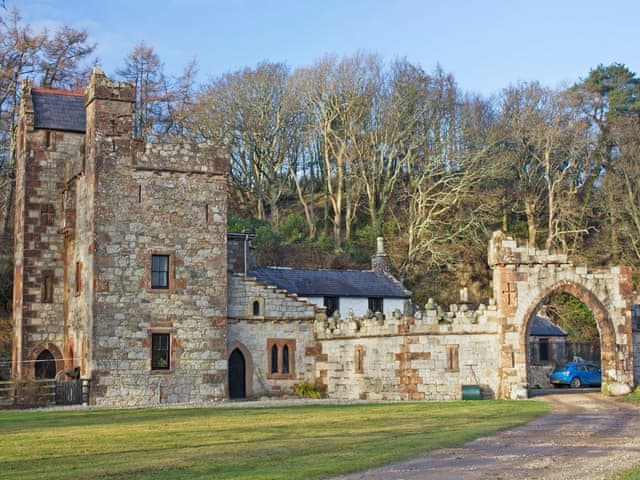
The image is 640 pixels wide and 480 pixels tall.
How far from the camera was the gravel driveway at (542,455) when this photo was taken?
14273 mm

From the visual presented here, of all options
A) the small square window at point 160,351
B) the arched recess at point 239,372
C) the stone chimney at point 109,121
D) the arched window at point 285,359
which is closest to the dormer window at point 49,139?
the stone chimney at point 109,121

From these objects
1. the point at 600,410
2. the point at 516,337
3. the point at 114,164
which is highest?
the point at 114,164

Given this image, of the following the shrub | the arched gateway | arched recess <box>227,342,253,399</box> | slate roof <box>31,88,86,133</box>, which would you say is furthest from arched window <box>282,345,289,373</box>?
slate roof <box>31,88,86,133</box>

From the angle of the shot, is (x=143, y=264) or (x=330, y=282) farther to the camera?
(x=330, y=282)

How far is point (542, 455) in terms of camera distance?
16344 mm

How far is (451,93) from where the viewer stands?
190ft

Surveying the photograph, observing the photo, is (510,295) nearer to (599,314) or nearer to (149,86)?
(599,314)

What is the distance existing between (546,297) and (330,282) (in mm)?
13678

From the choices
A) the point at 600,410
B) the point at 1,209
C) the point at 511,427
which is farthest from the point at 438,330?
the point at 1,209

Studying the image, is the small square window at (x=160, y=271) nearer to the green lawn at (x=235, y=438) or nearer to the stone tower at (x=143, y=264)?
the stone tower at (x=143, y=264)

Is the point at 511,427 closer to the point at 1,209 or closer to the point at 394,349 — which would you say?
the point at 394,349

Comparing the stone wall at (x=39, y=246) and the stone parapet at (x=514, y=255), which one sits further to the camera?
the stone wall at (x=39, y=246)

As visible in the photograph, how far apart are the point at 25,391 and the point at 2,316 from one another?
13684 mm

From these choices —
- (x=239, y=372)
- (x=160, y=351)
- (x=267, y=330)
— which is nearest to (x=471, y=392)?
(x=267, y=330)
